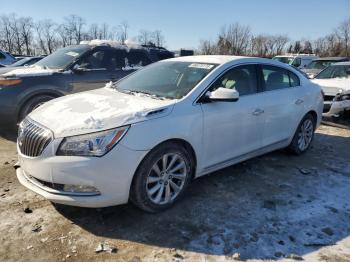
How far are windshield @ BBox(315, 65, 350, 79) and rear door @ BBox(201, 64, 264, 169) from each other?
574 centimetres

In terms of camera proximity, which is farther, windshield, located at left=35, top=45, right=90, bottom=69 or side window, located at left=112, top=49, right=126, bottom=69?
side window, located at left=112, top=49, right=126, bottom=69

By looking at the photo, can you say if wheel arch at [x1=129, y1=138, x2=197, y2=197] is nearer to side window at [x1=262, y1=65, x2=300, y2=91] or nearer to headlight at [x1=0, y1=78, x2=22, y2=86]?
side window at [x1=262, y1=65, x2=300, y2=91]

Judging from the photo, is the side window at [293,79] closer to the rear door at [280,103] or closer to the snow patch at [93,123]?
the rear door at [280,103]

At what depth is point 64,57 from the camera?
7422mm

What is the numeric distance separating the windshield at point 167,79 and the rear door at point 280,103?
3.30ft

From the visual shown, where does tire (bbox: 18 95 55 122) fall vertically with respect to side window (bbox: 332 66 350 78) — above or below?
below

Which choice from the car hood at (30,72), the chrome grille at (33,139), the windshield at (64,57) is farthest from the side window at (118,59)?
the chrome grille at (33,139)

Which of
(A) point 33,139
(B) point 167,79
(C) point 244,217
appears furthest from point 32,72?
(C) point 244,217

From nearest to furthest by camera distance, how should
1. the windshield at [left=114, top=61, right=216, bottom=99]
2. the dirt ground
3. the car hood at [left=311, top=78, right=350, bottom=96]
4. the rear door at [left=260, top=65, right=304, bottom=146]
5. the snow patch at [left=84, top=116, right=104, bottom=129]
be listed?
the dirt ground
the snow patch at [left=84, top=116, right=104, bottom=129]
the windshield at [left=114, top=61, right=216, bottom=99]
the rear door at [left=260, top=65, right=304, bottom=146]
the car hood at [left=311, top=78, right=350, bottom=96]

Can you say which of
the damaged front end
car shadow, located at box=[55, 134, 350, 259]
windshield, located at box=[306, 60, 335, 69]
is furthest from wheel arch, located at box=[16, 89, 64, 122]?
windshield, located at box=[306, 60, 335, 69]

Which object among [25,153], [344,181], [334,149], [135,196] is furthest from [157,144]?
[334,149]

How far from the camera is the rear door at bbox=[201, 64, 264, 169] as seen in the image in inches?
163

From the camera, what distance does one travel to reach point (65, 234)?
11.2 feet

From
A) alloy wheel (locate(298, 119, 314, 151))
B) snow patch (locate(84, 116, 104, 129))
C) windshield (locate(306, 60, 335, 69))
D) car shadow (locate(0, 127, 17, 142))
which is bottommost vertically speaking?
car shadow (locate(0, 127, 17, 142))
